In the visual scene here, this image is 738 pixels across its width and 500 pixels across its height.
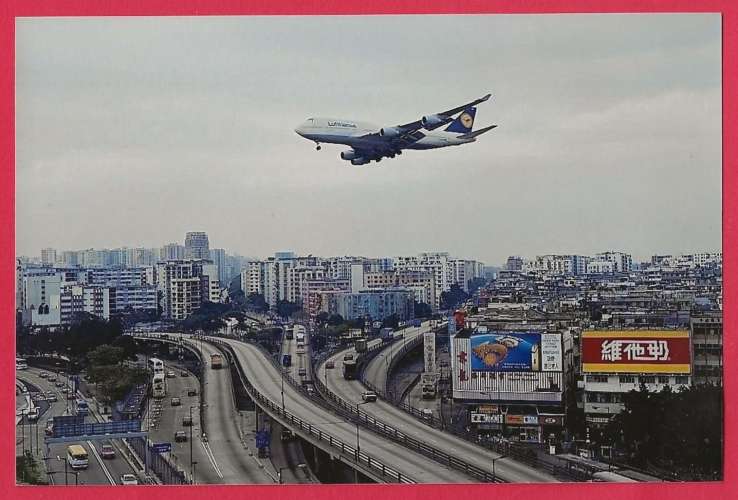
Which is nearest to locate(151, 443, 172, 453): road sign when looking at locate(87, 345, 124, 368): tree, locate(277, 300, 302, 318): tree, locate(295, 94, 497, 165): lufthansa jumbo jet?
locate(87, 345, 124, 368): tree

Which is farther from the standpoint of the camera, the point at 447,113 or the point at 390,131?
the point at 390,131

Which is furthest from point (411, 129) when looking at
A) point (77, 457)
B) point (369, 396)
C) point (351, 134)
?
point (77, 457)

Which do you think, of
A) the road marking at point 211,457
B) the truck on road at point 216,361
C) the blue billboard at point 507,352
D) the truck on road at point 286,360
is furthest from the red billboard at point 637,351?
the truck on road at point 216,361

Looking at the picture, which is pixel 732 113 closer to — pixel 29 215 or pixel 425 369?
pixel 425 369

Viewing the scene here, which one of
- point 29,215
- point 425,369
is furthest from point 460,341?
point 29,215

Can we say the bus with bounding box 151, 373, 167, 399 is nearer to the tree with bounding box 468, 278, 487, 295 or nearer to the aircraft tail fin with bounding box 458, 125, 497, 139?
the tree with bounding box 468, 278, 487, 295

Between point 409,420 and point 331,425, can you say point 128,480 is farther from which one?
point 409,420
